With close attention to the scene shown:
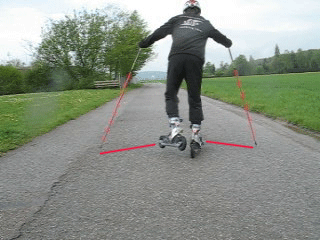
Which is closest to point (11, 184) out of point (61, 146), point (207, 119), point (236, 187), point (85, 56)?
point (61, 146)

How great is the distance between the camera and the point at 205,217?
110 inches

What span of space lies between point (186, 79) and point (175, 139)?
0.92 m

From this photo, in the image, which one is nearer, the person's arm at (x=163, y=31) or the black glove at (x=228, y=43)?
the person's arm at (x=163, y=31)

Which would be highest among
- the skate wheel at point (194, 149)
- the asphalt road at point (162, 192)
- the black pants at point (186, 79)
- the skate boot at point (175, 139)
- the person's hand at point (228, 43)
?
the person's hand at point (228, 43)

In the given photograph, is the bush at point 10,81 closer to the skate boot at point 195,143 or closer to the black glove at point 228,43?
the black glove at point 228,43

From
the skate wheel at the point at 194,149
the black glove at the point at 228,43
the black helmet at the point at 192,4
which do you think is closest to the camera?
the skate wheel at the point at 194,149

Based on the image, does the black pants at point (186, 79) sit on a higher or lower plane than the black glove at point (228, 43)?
lower

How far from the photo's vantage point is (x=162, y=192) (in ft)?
11.2

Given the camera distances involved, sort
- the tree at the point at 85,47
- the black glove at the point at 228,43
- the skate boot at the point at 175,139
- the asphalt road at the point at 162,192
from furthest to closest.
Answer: the tree at the point at 85,47 < the black glove at the point at 228,43 < the skate boot at the point at 175,139 < the asphalt road at the point at 162,192

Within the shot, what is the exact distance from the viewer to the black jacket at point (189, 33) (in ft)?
15.9

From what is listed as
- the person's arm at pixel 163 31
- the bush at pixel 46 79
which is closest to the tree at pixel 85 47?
the bush at pixel 46 79

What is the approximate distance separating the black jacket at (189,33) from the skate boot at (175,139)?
3.41 ft

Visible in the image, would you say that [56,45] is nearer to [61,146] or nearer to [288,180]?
[61,146]

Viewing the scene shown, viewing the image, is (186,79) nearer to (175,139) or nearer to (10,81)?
(175,139)
